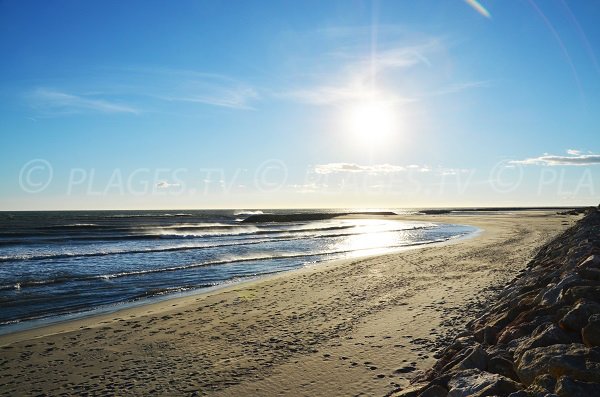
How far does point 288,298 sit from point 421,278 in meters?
5.47

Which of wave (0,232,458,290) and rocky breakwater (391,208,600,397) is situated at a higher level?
rocky breakwater (391,208,600,397)

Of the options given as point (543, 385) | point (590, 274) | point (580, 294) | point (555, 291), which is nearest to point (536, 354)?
point (543, 385)

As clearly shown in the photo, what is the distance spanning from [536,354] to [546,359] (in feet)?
0.72

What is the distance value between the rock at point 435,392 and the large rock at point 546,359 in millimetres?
788

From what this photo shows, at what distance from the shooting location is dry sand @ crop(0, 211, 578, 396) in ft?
21.6

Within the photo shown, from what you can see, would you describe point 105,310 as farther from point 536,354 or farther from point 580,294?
point 580,294

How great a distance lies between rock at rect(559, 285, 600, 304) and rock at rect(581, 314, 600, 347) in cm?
125

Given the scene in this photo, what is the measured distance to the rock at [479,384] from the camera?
3.93 meters

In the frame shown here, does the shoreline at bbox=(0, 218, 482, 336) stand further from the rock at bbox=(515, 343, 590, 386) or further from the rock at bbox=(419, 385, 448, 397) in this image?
the rock at bbox=(515, 343, 590, 386)

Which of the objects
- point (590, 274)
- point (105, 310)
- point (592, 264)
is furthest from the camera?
point (105, 310)

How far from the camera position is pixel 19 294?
14938 millimetres

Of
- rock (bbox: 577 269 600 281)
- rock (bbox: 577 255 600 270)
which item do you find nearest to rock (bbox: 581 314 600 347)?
rock (bbox: 577 269 600 281)

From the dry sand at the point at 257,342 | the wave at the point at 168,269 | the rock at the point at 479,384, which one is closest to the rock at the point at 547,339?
the rock at the point at 479,384

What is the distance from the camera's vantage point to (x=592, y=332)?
440 cm
